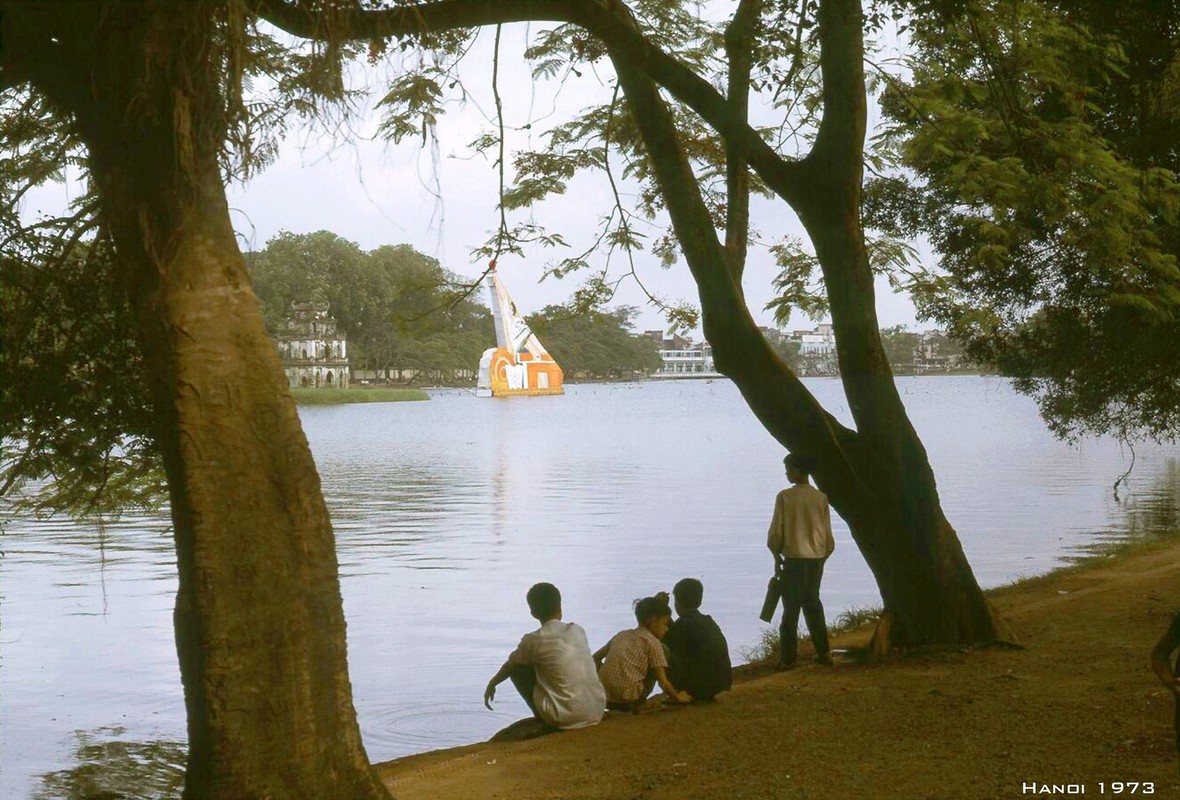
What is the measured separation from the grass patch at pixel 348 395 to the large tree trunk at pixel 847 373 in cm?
9234

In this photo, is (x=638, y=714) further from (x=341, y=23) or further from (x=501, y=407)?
(x=501, y=407)

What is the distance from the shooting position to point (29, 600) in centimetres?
2088

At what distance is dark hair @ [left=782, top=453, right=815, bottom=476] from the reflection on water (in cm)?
571

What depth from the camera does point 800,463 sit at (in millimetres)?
11375

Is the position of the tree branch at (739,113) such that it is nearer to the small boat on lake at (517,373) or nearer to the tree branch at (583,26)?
the tree branch at (583,26)

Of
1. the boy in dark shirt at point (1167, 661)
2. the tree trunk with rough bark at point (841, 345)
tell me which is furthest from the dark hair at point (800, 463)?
the boy in dark shirt at point (1167, 661)

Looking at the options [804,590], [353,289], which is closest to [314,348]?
[353,289]

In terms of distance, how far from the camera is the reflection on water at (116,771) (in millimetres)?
11227

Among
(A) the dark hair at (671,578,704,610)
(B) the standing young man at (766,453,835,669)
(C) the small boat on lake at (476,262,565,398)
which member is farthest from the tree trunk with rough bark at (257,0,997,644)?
(C) the small boat on lake at (476,262,565,398)

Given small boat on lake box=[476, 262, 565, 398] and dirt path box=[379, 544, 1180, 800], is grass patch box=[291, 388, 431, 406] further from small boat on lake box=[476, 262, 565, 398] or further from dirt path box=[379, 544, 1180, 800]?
dirt path box=[379, 544, 1180, 800]

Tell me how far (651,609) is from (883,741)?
208cm

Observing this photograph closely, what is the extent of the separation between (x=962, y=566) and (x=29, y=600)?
49.2 ft

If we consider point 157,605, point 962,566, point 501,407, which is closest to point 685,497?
point 157,605

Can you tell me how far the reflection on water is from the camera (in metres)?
11.2
